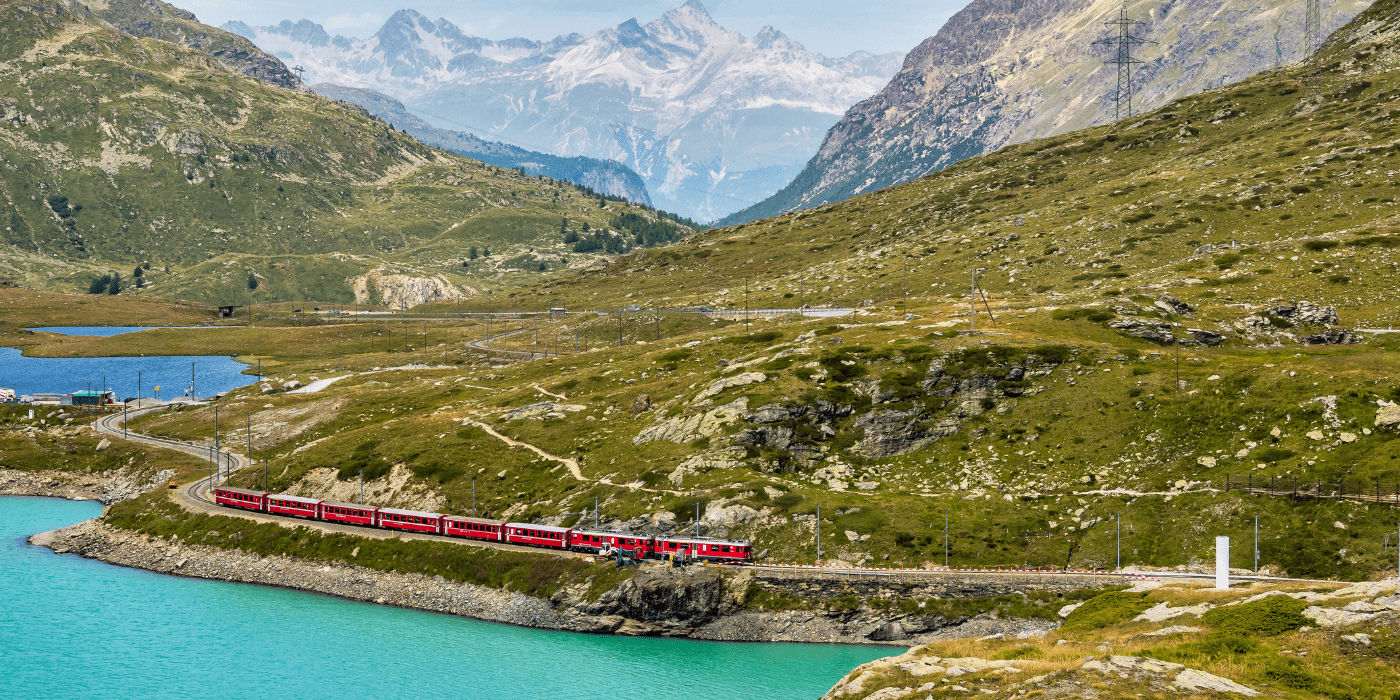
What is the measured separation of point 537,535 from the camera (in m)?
133

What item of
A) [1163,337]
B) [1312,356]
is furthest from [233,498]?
[1312,356]

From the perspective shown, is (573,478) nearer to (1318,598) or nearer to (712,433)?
(712,433)

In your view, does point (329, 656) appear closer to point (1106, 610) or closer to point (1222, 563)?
point (1106, 610)

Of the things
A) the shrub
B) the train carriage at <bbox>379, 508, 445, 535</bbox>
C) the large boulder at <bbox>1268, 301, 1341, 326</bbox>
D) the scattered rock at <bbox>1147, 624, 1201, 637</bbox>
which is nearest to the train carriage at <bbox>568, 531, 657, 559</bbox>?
the train carriage at <bbox>379, 508, 445, 535</bbox>

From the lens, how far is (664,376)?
654ft

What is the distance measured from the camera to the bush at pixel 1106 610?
8100 cm

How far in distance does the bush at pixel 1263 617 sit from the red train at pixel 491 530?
62616 mm

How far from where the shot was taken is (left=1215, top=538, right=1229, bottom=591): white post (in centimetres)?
7994

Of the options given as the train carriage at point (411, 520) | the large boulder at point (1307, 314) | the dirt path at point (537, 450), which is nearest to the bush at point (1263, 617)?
the dirt path at point (537, 450)

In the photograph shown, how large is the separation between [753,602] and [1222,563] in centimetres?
5352

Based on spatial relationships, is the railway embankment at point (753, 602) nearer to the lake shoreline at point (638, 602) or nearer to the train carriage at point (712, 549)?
the lake shoreline at point (638, 602)

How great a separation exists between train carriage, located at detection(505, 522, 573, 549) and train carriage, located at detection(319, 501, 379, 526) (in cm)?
2644

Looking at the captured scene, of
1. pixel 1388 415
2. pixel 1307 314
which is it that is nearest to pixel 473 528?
pixel 1388 415

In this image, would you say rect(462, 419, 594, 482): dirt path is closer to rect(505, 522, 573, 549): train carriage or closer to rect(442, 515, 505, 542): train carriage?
rect(442, 515, 505, 542): train carriage
